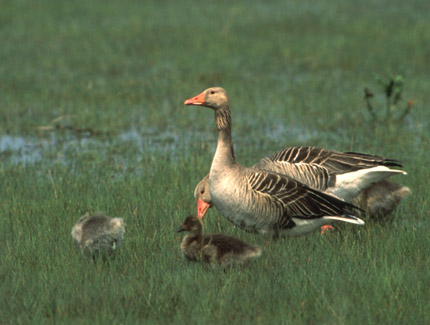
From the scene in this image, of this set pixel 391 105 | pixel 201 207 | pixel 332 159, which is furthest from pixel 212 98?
pixel 391 105

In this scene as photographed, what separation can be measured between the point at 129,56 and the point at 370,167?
13.8 metres

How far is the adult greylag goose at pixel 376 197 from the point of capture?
28.1ft

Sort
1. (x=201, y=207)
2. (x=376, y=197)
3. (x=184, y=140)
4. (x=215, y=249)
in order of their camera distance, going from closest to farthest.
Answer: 1. (x=215, y=249)
2. (x=201, y=207)
3. (x=376, y=197)
4. (x=184, y=140)

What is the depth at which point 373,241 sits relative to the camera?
25.1 feet

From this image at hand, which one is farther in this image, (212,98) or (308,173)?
(308,173)

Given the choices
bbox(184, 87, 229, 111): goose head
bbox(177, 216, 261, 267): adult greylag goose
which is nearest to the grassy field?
bbox(177, 216, 261, 267): adult greylag goose

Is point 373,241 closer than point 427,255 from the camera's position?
No

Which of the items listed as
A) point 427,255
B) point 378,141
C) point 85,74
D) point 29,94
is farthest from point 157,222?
point 85,74

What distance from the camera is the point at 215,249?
6.70 meters

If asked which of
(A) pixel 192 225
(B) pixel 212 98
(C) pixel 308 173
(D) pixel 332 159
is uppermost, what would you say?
(B) pixel 212 98

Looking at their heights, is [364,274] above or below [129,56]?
below

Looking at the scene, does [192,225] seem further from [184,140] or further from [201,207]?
[184,140]

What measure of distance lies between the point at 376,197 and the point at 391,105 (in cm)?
725

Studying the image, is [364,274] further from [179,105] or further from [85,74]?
[85,74]
